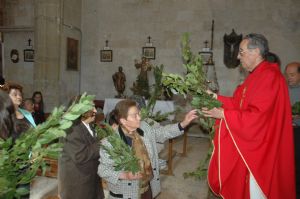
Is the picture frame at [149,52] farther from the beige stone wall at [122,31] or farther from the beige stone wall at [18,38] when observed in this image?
the beige stone wall at [18,38]

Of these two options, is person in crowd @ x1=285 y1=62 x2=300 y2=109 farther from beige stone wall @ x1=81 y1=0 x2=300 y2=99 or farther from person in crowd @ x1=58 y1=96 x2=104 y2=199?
beige stone wall @ x1=81 y1=0 x2=300 y2=99

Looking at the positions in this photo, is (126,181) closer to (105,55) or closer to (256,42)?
(256,42)

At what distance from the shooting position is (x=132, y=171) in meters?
Answer: 2.13

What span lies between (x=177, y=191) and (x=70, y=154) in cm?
256

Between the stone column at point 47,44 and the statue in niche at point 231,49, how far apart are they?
5.41 metres

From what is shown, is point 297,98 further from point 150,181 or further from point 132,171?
point 132,171

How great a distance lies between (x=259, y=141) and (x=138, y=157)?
96cm

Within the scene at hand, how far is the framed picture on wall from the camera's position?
400 inches

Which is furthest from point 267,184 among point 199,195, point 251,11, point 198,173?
point 251,11

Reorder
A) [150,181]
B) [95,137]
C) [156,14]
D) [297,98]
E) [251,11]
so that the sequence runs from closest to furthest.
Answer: [150,181] → [95,137] → [297,98] → [251,11] → [156,14]

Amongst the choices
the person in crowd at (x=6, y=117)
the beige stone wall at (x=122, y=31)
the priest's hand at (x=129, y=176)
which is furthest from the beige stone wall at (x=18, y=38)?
the person in crowd at (x=6, y=117)

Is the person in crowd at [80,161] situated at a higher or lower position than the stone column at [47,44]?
lower

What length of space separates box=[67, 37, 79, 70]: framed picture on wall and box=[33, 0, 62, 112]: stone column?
0.61 m

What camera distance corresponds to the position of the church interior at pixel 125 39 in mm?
9094
